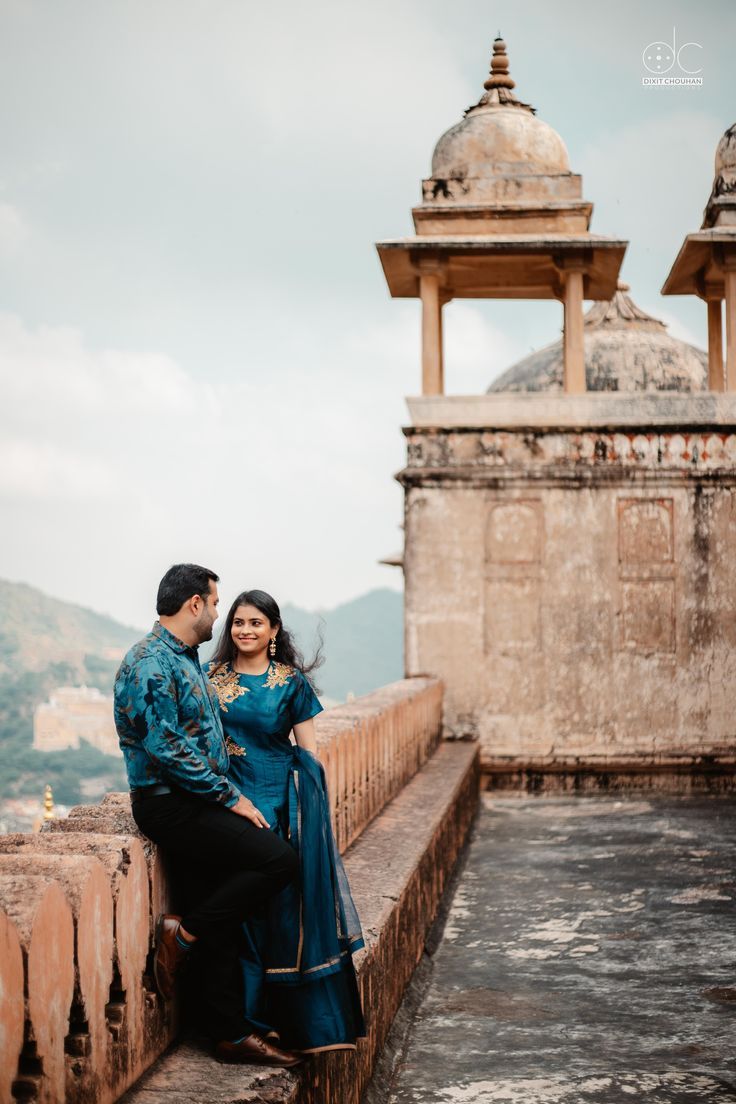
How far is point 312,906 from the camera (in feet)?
10.4

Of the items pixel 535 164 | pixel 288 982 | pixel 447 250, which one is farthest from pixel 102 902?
pixel 535 164

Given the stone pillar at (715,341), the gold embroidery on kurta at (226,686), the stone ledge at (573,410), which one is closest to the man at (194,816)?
the gold embroidery on kurta at (226,686)

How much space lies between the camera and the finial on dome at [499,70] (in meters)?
13.6

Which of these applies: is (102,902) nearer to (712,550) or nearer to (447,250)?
(712,550)

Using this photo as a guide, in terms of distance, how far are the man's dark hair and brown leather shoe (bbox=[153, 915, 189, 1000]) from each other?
0.74 meters

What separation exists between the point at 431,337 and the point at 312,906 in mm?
9685

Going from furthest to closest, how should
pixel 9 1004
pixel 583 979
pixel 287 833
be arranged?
1. pixel 583 979
2. pixel 287 833
3. pixel 9 1004

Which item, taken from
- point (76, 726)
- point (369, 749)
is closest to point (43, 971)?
point (369, 749)

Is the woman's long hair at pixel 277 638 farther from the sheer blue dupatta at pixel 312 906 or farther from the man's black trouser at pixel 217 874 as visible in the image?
the man's black trouser at pixel 217 874

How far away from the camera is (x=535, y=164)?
1260 centimetres

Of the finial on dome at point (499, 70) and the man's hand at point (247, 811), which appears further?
the finial on dome at point (499, 70)

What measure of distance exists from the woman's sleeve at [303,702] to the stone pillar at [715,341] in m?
11.1

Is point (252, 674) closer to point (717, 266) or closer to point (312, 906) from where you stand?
point (312, 906)

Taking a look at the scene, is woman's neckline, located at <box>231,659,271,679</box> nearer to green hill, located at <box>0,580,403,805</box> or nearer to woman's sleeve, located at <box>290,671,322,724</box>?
woman's sleeve, located at <box>290,671,322,724</box>
